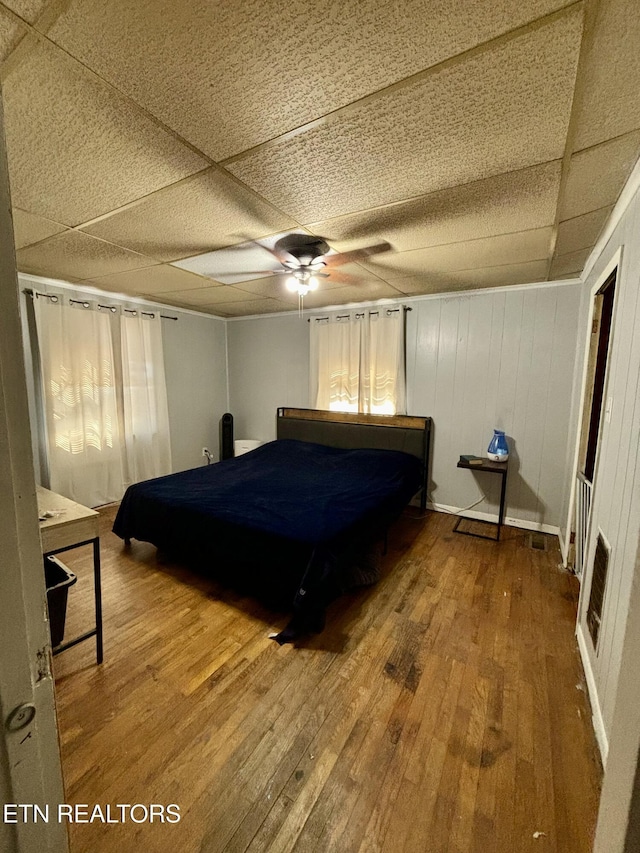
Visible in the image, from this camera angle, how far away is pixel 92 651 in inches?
73.8

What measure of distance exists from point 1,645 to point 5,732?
12cm

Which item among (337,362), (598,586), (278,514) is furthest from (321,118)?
(337,362)

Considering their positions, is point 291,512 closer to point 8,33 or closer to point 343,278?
point 343,278

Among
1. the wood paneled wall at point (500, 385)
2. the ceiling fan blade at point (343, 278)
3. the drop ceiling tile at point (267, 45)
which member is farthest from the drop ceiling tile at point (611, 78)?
the wood paneled wall at point (500, 385)

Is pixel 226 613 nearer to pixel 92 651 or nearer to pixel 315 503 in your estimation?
pixel 92 651

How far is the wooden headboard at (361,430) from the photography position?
379cm

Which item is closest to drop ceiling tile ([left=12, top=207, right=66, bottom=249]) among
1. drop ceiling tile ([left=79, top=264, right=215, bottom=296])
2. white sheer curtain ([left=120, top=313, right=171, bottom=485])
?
drop ceiling tile ([left=79, top=264, right=215, bottom=296])

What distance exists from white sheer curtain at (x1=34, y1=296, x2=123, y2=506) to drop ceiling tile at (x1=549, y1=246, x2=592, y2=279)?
164 inches

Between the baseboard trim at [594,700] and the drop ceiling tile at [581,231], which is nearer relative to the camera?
the baseboard trim at [594,700]

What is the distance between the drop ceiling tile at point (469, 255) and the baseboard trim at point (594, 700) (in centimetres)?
232

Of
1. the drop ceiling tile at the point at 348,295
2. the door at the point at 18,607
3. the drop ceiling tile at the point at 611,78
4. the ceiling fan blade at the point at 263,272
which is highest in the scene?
the drop ceiling tile at the point at 348,295

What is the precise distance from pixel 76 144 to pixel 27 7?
1.73 ft

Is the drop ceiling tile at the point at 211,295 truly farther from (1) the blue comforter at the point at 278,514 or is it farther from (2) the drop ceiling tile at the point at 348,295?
(1) the blue comforter at the point at 278,514

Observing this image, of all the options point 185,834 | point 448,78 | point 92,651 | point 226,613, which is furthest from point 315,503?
point 448,78
